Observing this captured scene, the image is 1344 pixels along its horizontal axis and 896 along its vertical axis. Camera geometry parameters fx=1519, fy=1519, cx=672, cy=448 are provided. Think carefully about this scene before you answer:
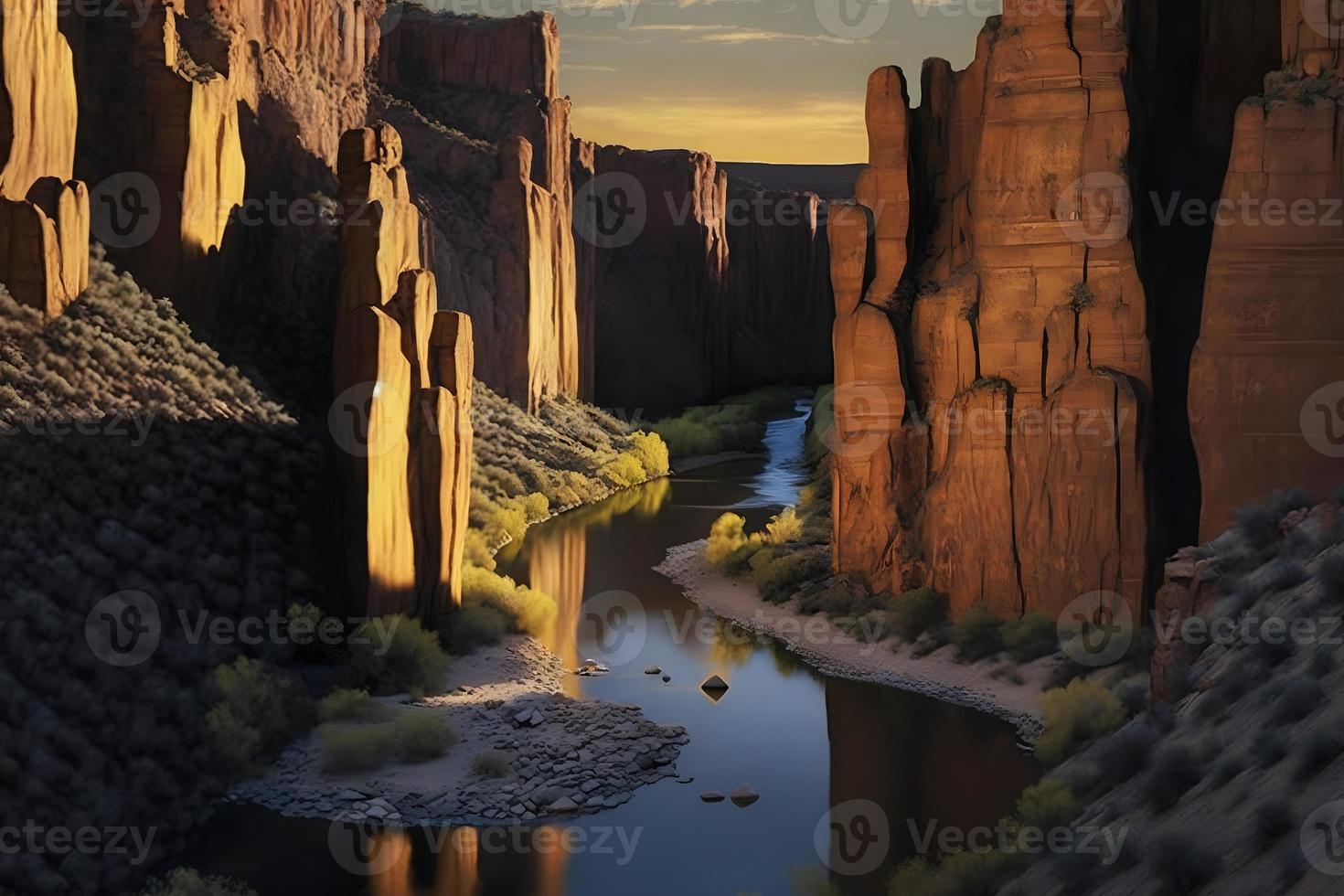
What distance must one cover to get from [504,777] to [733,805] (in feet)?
10.1

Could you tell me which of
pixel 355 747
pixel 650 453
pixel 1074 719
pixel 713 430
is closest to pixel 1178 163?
pixel 1074 719

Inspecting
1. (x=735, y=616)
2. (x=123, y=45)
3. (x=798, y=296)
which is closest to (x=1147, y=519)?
(x=735, y=616)

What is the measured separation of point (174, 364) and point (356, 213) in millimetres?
4190

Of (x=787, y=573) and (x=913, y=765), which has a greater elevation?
(x=787, y=573)

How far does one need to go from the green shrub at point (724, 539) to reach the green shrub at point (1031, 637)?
10.6 meters

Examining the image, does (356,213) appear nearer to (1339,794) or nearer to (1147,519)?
(1147,519)

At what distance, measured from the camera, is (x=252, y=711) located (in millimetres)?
20750

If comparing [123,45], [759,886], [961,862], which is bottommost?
→ [759,886]

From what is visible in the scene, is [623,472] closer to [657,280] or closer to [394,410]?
[657,280]

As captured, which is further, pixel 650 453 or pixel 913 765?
pixel 650 453

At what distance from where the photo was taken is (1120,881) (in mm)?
10281

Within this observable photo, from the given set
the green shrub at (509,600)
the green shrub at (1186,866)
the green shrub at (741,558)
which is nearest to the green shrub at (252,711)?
the green shrub at (509,600)

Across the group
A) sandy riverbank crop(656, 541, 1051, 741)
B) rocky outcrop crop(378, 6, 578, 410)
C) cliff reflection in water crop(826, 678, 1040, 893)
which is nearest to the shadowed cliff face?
sandy riverbank crop(656, 541, 1051, 741)

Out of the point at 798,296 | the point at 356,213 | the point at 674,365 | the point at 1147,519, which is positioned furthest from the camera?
the point at 798,296
